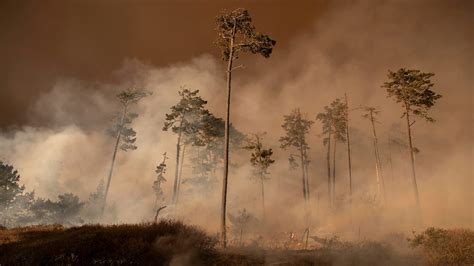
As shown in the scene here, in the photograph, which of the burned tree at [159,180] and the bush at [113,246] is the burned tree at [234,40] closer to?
the bush at [113,246]

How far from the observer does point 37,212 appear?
4797cm

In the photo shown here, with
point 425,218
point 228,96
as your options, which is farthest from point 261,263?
point 425,218

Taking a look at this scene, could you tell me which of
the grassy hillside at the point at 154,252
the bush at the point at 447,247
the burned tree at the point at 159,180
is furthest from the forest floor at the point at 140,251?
the burned tree at the point at 159,180

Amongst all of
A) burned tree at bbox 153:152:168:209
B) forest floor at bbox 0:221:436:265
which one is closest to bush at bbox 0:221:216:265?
forest floor at bbox 0:221:436:265

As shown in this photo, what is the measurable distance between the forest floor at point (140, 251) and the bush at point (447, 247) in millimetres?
1730

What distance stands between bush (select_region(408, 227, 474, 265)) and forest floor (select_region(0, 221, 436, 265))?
1730 mm

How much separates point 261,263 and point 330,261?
10.7ft

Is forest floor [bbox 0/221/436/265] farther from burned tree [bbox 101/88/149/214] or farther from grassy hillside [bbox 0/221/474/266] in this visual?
burned tree [bbox 101/88/149/214]

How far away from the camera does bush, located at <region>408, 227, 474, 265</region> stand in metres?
16.8

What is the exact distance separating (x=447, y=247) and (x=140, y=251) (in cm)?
1530

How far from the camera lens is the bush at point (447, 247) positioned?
1680 cm

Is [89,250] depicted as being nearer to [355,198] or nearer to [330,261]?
[330,261]

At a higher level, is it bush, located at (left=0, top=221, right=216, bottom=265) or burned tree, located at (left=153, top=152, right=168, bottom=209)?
burned tree, located at (left=153, top=152, right=168, bottom=209)

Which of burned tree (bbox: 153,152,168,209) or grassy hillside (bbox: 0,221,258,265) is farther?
burned tree (bbox: 153,152,168,209)
